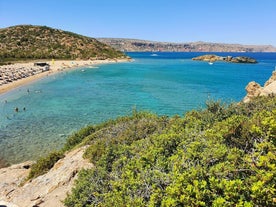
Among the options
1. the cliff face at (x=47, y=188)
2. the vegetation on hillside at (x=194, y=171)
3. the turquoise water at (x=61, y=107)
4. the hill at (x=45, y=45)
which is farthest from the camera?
the hill at (x=45, y=45)

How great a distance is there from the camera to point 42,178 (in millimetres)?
12391

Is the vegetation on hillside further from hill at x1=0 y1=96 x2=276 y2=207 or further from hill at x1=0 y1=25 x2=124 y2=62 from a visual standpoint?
hill at x1=0 y1=25 x2=124 y2=62

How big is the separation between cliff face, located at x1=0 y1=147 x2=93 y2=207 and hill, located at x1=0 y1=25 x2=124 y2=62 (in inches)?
3672

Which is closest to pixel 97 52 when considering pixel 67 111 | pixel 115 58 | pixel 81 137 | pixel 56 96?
pixel 115 58

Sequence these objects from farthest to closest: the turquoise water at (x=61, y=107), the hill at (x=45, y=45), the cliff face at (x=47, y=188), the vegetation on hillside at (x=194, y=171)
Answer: the hill at (x=45, y=45)
the turquoise water at (x=61, y=107)
the cliff face at (x=47, y=188)
the vegetation on hillside at (x=194, y=171)

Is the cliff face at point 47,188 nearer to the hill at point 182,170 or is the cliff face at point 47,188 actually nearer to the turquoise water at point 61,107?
the hill at point 182,170

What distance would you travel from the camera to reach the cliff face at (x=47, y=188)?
1033cm

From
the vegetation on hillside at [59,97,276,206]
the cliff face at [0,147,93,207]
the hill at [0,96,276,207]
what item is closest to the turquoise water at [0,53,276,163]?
the hill at [0,96,276,207]

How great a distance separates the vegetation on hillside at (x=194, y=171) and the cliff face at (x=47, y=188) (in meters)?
1.95

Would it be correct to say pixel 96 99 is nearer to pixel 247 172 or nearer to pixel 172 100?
pixel 172 100

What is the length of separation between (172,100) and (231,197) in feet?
115

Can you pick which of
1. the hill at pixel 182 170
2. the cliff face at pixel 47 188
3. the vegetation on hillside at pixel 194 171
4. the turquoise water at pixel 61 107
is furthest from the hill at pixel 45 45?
the vegetation on hillside at pixel 194 171

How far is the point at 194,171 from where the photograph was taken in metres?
5.75

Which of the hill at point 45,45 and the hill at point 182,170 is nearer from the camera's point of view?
the hill at point 182,170
